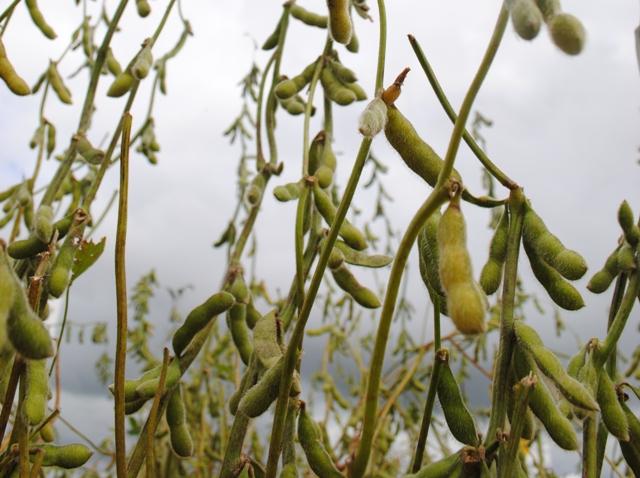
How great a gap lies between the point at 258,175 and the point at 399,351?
140 cm

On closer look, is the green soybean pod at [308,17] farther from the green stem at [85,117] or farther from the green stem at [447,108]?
the green stem at [447,108]

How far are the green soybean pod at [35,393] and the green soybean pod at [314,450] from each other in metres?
0.23

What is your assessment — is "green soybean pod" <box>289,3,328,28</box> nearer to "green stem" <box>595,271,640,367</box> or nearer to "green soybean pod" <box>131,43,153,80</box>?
"green soybean pod" <box>131,43,153,80</box>

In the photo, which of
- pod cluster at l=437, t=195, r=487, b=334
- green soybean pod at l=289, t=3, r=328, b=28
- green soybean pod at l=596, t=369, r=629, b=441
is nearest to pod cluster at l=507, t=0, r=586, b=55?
pod cluster at l=437, t=195, r=487, b=334

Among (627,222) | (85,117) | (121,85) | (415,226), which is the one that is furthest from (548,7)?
(85,117)

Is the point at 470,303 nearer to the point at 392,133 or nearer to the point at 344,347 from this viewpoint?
the point at 392,133

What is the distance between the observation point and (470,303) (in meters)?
0.45

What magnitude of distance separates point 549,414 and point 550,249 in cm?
13

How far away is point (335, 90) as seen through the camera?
3.71 ft

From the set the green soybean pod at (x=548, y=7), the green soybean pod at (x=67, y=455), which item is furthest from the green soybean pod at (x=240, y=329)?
the green soybean pod at (x=548, y=7)

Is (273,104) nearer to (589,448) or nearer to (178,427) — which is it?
(178,427)

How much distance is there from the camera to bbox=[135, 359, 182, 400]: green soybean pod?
0.78 metres

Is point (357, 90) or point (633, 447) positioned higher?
point (357, 90)

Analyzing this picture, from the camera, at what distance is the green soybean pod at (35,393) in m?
0.67
